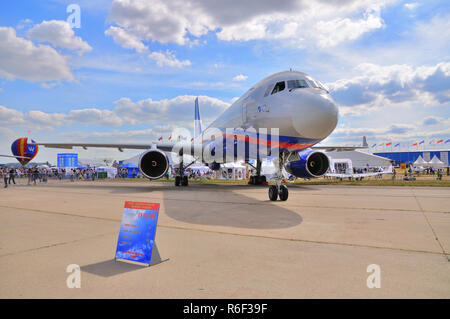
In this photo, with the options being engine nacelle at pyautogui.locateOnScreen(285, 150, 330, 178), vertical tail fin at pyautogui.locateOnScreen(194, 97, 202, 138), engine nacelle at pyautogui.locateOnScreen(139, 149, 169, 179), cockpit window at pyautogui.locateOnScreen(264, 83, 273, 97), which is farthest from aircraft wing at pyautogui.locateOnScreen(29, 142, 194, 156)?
vertical tail fin at pyautogui.locateOnScreen(194, 97, 202, 138)

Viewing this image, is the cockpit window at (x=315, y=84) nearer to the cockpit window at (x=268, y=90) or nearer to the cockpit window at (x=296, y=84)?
the cockpit window at (x=296, y=84)

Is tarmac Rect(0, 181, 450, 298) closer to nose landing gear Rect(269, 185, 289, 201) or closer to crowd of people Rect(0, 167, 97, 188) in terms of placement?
nose landing gear Rect(269, 185, 289, 201)

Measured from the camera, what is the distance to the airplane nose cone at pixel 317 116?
7.00m

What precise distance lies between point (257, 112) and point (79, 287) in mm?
7806

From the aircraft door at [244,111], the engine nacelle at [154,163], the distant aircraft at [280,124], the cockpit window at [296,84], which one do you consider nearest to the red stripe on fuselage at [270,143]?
the distant aircraft at [280,124]

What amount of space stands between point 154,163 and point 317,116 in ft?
34.1

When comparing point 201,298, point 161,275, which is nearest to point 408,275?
point 201,298

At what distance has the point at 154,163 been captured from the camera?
15.3 m

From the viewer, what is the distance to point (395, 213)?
694 cm

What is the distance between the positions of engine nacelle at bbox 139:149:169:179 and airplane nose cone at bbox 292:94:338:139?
9400 millimetres

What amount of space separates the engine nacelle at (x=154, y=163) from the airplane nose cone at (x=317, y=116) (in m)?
9.40

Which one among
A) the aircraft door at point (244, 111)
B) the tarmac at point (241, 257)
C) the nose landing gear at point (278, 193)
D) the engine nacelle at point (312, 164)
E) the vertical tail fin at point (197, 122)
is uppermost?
the vertical tail fin at point (197, 122)

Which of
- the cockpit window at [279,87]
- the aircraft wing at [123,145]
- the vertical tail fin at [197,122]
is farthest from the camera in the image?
the vertical tail fin at [197,122]
